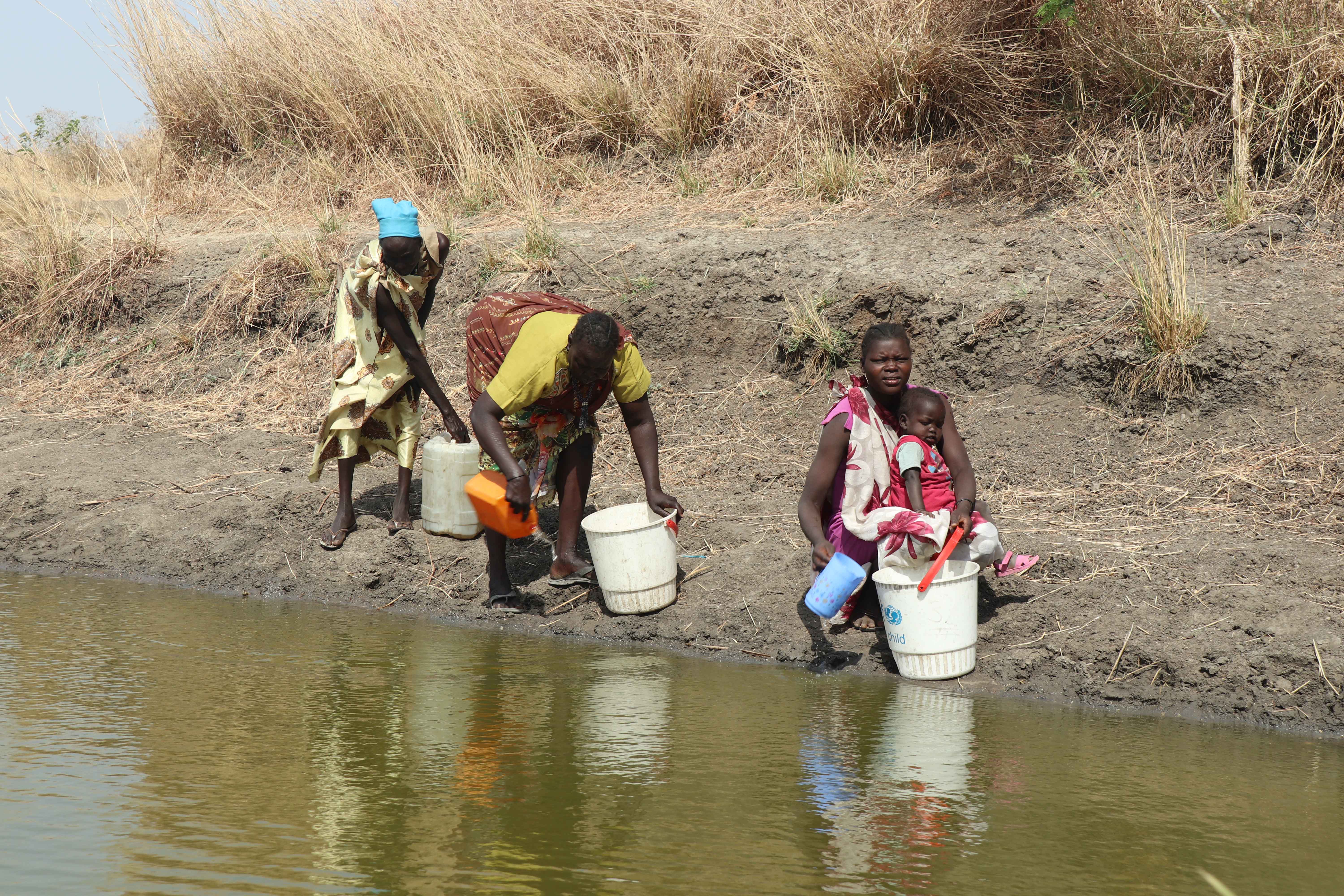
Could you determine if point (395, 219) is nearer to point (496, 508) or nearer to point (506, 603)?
point (496, 508)

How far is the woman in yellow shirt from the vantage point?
4688 mm

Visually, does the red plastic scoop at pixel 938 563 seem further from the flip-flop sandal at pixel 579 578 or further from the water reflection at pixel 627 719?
the flip-flop sandal at pixel 579 578

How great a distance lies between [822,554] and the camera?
4.43 meters

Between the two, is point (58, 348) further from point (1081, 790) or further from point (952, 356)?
point (1081, 790)

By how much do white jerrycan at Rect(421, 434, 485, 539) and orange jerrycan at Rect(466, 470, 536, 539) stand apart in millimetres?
679

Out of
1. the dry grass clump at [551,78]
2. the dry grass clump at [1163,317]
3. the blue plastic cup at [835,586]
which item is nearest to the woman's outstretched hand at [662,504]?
the blue plastic cup at [835,586]

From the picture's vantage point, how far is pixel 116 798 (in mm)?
3070

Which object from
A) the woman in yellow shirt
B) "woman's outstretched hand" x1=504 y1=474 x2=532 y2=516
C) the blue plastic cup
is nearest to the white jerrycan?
the woman in yellow shirt

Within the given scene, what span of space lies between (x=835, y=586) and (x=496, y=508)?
1450 millimetres

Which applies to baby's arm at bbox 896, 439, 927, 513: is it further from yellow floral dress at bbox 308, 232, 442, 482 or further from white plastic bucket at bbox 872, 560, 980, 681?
yellow floral dress at bbox 308, 232, 442, 482

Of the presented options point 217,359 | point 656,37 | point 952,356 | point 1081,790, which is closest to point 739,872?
point 1081,790

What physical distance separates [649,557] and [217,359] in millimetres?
5380

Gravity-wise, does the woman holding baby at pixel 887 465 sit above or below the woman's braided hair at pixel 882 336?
below

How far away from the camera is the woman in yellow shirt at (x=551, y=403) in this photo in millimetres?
4688
